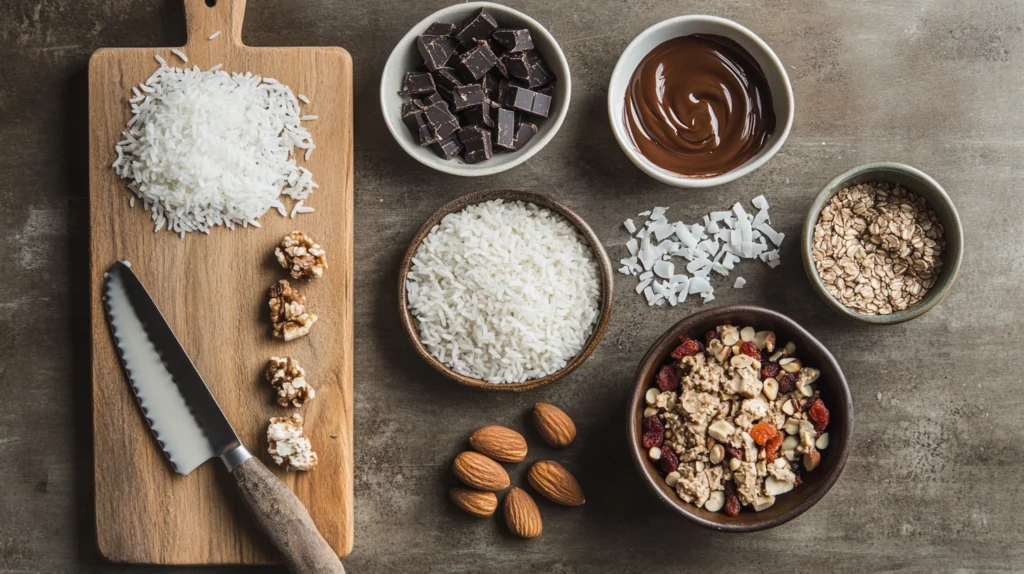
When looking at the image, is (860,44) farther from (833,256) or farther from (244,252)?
(244,252)

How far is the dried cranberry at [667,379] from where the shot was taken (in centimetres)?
162

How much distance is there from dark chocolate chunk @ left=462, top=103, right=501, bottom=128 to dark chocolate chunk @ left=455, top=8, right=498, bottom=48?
0.51ft

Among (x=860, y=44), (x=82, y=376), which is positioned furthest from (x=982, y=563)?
(x=82, y=376)

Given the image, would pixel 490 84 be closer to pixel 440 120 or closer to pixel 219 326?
pixel 440 120

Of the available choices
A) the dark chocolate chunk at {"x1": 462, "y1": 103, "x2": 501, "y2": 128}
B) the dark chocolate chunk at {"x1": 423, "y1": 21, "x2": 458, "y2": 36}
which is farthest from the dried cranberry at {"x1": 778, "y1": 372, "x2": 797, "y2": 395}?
the dark chocolate chunk at {"x1": 423, "y1": 21, "x2": 458, "y2": 36}

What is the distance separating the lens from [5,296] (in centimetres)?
184

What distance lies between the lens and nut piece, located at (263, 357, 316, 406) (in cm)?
168

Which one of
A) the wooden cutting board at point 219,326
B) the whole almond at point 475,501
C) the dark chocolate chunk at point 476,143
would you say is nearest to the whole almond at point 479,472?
the whole almond at point 475,501

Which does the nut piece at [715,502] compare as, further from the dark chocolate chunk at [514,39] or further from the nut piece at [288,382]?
the dark chocolate chunk at [514,39]

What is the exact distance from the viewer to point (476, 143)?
169cm

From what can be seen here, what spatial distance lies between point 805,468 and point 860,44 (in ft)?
3.59

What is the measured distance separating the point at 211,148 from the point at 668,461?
50.1 inches

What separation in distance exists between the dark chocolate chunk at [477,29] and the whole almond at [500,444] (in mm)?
961

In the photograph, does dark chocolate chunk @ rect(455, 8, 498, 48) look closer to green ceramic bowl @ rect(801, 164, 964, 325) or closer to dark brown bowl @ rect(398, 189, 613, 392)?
dark brown bowl @ rect(398, 189, 613, 392)
